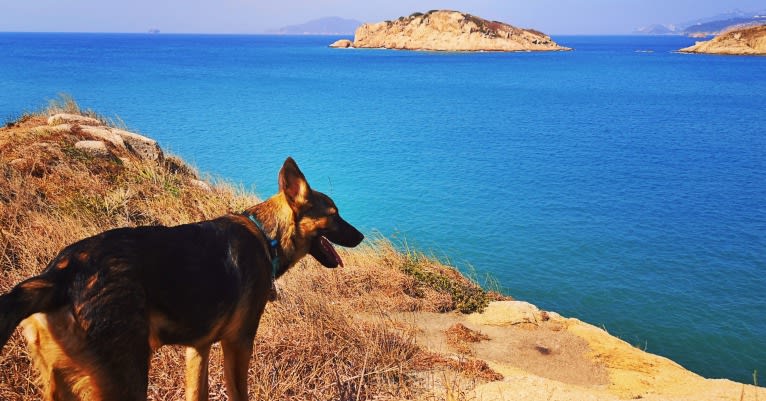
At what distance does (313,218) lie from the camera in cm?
458

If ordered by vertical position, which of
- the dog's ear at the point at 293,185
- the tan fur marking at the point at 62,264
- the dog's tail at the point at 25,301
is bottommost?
the dog's tail at the point at 25,301

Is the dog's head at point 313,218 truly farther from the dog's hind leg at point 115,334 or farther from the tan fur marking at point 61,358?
the tan fur marking at point 61,358

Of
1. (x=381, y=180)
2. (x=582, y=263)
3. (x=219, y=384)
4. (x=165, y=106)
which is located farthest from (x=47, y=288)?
(x=165, y=106)

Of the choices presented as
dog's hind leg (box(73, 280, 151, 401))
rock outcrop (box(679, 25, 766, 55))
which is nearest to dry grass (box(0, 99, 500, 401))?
dog's hind leg (box(73, 280, 151, 401))

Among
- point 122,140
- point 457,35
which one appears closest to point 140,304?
point 122,140

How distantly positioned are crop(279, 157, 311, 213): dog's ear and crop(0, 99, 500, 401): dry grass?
1.44 meters

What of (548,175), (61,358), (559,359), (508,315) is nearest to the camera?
(61,358)

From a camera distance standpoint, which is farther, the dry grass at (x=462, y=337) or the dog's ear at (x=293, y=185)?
the dry grass at (x=462, y=337)

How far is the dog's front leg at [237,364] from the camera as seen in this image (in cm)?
394

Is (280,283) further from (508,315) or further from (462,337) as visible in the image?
(508,315)

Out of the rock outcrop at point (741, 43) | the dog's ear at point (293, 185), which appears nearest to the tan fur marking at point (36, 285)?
the dog's ear at point (293, 185)

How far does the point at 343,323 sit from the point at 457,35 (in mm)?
151367

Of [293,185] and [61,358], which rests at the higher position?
[293,185]

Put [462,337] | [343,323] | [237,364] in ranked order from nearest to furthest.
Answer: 1. [237,364]
2. [343,323]
3. [462,337]
